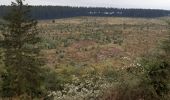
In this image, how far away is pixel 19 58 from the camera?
23.0 metres

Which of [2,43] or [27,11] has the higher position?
[27,11]

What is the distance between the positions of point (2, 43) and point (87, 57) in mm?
36871

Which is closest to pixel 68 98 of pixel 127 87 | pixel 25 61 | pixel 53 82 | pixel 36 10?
pixel 127 87

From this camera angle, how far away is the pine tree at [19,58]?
22.3 meters

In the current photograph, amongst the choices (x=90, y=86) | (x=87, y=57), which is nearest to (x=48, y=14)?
(x=87, y=57)

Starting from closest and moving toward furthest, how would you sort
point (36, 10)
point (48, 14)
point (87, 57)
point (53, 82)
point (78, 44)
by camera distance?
point (53, 82), point (87, 57), point (78, 44), point (36, 10), point (48, 14)

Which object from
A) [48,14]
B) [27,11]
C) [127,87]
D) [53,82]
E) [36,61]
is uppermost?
[27,11]

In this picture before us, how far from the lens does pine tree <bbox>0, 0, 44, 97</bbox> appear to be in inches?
879

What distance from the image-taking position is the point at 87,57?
60.1m

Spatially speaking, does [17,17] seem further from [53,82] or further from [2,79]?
[53,82]

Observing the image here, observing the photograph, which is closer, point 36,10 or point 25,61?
point 25,61

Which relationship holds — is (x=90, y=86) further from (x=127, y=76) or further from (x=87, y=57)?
(x=87, y=57)

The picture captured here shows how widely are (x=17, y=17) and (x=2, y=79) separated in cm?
361

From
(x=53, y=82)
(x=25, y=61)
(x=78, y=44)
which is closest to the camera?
(x=25, y=61)
